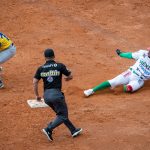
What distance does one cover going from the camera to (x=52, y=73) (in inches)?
387

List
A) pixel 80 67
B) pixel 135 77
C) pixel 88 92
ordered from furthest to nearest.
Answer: pixel 80 67
pixel 135 77
pixel 88 92

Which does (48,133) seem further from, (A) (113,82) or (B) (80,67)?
(B) (80,67)

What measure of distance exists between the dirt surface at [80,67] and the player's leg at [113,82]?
162 mm

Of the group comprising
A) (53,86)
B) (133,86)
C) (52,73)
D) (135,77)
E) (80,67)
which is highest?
(52,73)

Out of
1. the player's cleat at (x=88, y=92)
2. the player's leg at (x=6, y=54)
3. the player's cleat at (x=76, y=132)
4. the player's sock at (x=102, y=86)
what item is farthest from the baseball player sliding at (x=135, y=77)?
the player's cleat at (x=76, y=132)

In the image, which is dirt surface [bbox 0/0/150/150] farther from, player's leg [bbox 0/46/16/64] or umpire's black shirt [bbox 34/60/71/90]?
umpire's black shirt [bbox 34/60/71/90]

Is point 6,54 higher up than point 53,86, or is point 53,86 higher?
point 53,86

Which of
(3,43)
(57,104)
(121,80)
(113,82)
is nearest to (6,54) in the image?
(3,43)

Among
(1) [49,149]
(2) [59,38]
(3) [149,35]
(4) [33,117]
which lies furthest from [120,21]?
(1) [49,149]

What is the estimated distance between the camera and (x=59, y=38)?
16.3 metres

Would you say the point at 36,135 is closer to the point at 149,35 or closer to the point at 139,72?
the point at 139,72

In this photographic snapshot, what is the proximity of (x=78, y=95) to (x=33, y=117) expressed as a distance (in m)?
1.62

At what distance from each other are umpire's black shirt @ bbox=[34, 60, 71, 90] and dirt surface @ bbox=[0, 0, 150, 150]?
1.05 m

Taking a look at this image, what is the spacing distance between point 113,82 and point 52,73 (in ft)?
9.69
